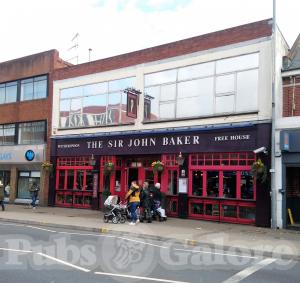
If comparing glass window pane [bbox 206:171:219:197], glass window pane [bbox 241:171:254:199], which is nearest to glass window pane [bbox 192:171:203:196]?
glass window pane [bbox 206:171:219:197]

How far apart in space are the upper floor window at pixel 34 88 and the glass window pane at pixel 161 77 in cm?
803

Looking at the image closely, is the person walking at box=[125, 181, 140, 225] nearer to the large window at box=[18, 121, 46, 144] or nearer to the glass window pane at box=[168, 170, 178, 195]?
the glass window pane at box=[168, 170, 178, 195]

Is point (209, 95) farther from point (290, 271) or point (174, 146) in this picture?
point (290, 271)

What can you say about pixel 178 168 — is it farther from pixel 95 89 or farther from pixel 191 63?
pixel 95 89

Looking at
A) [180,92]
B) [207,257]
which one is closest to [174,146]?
[180,92]

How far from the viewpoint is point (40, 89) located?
2673 cm

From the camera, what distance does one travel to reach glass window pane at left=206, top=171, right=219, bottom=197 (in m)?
18.5

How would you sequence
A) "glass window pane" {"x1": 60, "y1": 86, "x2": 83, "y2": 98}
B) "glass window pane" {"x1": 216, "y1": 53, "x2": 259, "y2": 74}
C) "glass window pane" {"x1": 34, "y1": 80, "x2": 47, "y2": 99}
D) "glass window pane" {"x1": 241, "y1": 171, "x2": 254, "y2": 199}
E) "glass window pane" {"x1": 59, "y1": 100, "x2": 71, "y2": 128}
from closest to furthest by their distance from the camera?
1. "glass window pane" {"x1": 241, "y1": 171, "x2": 254, "y2": 199}
2. "glass window pane" {"x1": 216, "y1": 53, "x2": 259, "y2": 74}
3. "glass window pane" {"x1": 60, "y1": 86, "x2": 83, "y2": 98}
4. "glass window pane" {"x1": 59, "y1": 100, "x2": 71, "y2": 128}
5. "glass window pane" {"x1": 34, "y1": 80, "x2": 47, "y2": 99}

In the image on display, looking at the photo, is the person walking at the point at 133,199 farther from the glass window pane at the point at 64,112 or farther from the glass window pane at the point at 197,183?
the glass window pane at the point at 64,112

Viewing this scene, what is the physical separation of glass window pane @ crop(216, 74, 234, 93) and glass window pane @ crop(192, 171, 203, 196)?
12.0 feet

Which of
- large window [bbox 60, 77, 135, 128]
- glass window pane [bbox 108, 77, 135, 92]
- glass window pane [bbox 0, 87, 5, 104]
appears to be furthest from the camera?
glass window pane [bbox 0, 87, 5, 104]

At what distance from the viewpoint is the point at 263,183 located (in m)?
16.8

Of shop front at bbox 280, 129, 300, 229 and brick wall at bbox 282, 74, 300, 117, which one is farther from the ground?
brick wall at bbox 282, 74, 300, 117

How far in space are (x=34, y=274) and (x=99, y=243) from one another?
4108 millimetres
